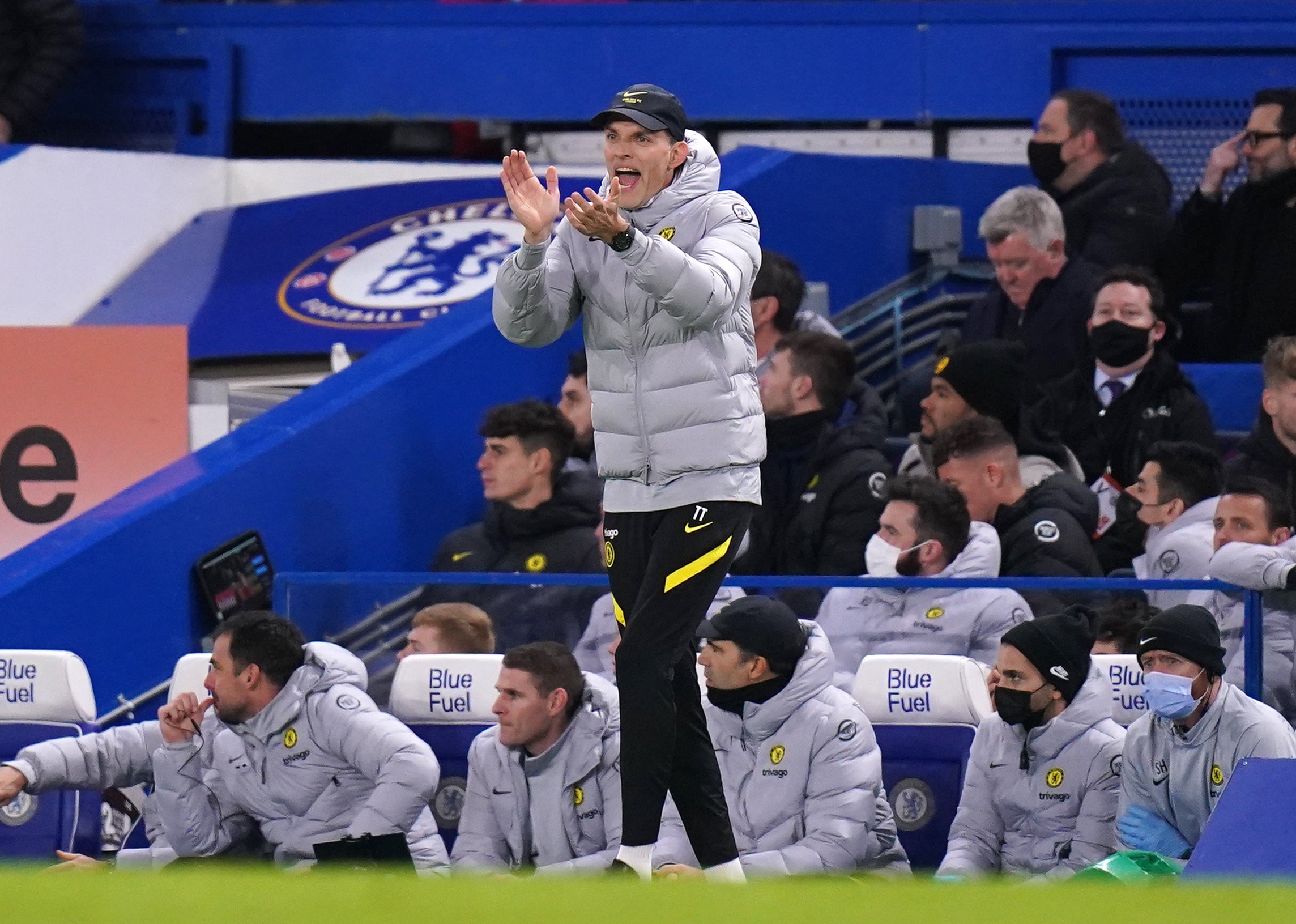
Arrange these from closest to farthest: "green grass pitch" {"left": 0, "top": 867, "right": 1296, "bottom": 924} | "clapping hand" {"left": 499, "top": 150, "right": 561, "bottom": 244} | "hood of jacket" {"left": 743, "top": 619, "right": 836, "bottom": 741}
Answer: "green grass pitch" {"left": 0, "top": 867, "right": 1296, "bottom": 924} < "clapping hand" {"left": 499, "top": 150, "right": 561, "bottom": 244} < "hood of jacket" {"left": 743, "top": 619, "right": 836, "bottom": 741}

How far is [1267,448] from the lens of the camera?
21.2 feet

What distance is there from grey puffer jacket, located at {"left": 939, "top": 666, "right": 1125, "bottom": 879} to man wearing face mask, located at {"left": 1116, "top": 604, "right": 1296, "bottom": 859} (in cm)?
20

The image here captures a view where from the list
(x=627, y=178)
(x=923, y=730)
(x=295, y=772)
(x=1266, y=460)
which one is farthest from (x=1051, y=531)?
(x=627, y=178)

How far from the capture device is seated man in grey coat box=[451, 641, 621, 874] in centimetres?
561

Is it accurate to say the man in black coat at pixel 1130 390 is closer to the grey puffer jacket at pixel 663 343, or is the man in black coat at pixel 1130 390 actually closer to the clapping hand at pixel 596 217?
the grey puffer jacket at pixel 663 343

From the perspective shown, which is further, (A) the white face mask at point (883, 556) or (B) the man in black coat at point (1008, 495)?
(B) the man in black coat at point (1008, 495)

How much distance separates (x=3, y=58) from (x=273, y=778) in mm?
5470

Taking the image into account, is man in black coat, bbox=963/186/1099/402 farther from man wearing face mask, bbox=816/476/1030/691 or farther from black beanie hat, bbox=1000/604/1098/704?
black beanie hat, bbox=1000/604/1098/704

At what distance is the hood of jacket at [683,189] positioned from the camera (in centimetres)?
423

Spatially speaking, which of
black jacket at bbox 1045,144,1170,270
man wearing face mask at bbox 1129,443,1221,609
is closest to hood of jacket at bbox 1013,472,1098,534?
man wearing face mask at bbox 1129,443,1221,609

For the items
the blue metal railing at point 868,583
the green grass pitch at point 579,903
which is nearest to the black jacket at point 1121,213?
the blue metal railing at point 868,583

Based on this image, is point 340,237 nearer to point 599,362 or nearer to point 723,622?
point 723,622

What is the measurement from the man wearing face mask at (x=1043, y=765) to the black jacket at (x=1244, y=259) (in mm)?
2776

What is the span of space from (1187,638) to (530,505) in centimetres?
261
